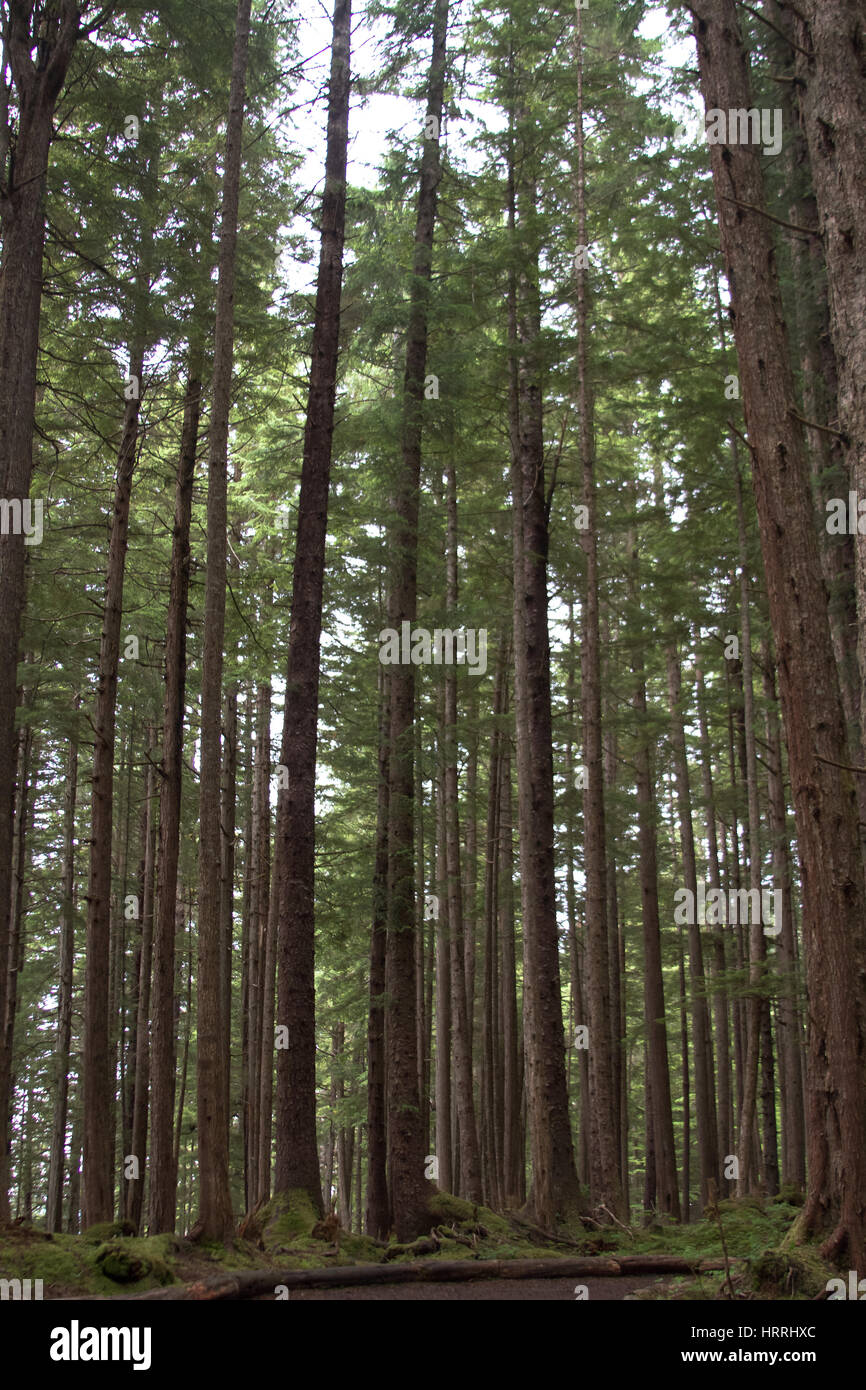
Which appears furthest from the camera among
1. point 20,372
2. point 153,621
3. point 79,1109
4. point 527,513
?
point 79,1109

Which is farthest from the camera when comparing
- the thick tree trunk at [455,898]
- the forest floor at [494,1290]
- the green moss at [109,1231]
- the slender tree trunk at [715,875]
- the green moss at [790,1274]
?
the slender tree trunk at [715,875]

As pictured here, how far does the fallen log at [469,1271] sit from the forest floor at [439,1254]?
0.13ft

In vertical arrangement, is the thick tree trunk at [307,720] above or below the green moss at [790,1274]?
above

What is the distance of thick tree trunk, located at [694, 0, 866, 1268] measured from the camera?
6184 millimetres

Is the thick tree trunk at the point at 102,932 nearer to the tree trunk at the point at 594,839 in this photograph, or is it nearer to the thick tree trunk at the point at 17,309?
the thick tree trunk at the point at 17,309

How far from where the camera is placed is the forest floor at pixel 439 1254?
6664 mm

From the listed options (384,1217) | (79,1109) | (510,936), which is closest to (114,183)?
(384,1217)

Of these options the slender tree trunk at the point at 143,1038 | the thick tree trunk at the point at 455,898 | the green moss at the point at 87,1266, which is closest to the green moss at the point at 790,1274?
the green moss at the point at 87,1266

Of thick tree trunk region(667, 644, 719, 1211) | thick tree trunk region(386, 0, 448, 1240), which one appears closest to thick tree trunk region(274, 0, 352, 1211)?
thick tree trunk region(386, 0, 448, 1240)

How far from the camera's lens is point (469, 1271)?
9148 mm

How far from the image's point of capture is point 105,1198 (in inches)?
464

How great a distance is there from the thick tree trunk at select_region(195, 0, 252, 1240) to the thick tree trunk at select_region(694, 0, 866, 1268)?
460 cm
